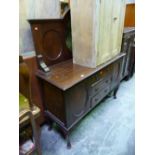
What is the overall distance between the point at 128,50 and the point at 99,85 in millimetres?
1248

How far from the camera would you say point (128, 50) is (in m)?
2.51

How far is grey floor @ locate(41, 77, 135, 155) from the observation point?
4.83ft

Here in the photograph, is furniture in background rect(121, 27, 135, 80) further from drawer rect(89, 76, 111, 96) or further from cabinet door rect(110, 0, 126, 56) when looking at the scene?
drawer rect(89, 76, 111, 96)

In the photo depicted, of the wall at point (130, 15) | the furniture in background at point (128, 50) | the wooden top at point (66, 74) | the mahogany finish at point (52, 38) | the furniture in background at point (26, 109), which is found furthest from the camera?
the wall at point (130, 15)

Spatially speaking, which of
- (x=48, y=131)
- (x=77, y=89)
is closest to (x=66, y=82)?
(x=77, y=89)

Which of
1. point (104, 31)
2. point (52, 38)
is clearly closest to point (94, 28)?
point (104, 31)

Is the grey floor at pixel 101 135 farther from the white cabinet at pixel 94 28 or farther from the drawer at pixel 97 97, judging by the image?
the white cabinet at pixel 94 28

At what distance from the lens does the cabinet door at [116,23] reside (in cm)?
150

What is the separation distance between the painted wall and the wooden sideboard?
0.28m

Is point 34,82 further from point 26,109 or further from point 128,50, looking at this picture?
point 128,50

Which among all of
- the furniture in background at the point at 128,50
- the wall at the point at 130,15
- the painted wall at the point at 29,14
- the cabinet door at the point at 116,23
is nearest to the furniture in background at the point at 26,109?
the painted wall at the point at 29,14

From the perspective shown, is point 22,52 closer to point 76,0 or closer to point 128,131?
point 76,0

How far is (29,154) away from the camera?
90cm

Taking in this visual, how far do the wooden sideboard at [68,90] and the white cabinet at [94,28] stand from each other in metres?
0.12
